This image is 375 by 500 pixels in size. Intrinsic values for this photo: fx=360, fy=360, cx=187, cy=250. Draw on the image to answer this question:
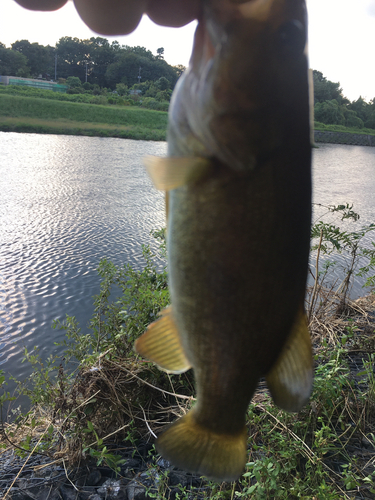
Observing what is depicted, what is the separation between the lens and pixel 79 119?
2230 cm

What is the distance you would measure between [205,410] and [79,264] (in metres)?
5.73

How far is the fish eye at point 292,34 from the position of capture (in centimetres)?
65

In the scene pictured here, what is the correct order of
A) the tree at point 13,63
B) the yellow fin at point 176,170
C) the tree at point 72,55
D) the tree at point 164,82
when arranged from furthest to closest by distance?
the tree at point 13,63 < the tree at point 72,55 < the tree at point 164,82 < the yellow fin at point 176,170

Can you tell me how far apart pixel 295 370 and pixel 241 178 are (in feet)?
1.35

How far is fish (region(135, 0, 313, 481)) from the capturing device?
64 cm

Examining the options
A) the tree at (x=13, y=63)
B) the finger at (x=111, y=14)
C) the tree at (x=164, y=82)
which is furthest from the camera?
the tree at (x=13, y=63)

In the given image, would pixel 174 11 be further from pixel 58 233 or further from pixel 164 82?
pixel 58 233

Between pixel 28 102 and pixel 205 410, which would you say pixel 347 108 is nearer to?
pixel 28 102

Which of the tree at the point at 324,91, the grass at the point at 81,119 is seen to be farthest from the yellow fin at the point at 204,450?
the tree at the point at 324,91

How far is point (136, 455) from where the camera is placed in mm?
2996

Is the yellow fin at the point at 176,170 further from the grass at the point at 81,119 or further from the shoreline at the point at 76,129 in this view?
the shoreline at the point at 76,129

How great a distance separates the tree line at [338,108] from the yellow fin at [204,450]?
27.1 metres

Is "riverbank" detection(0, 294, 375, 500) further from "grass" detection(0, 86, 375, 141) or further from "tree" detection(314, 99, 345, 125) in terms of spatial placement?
"tree" detection(314, 99, 345, 125)

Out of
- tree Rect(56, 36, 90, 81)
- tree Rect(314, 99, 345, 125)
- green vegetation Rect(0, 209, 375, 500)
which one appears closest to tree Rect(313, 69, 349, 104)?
tree Rect(314, 99, 345, 125)
